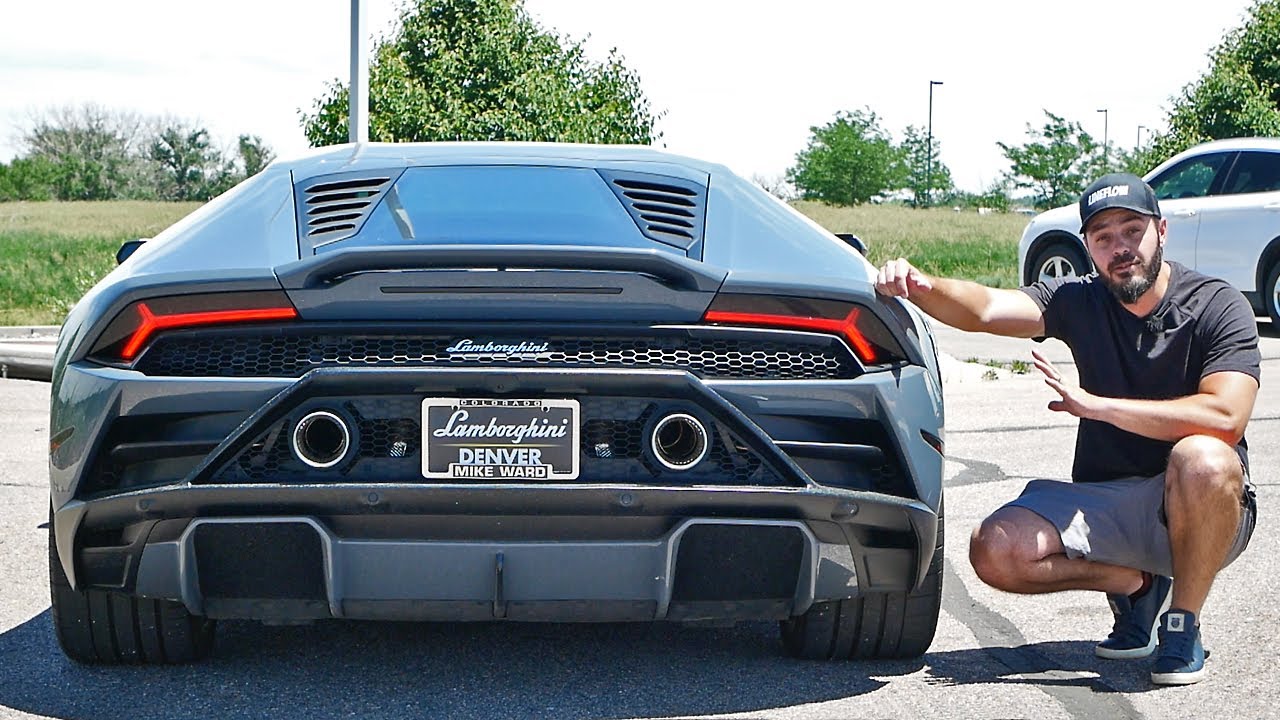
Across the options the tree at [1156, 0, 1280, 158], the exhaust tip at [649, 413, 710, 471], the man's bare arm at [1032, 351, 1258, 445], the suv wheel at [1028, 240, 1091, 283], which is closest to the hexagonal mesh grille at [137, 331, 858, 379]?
the exhaust tip at [649, 413, 710, 471]

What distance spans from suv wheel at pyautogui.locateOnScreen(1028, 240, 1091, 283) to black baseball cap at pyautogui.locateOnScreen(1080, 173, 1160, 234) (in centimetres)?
1053

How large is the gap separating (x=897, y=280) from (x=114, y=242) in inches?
1482

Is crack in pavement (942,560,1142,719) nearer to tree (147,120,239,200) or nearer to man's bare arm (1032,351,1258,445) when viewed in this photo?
man's bare arm (1032,351,1258,445)

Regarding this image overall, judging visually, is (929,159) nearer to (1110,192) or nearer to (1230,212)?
(1230,212)

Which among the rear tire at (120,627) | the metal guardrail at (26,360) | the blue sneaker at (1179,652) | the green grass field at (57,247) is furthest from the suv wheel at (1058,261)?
the rear tire at (120,627)

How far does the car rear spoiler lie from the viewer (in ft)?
10.5

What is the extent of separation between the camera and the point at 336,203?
3668 mm

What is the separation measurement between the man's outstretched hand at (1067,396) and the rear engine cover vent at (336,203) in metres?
1.61

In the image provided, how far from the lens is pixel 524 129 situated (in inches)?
803

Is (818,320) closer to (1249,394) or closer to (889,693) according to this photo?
(889,693)

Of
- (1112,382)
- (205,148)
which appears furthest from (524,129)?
(205,148)

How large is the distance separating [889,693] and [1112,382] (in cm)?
106

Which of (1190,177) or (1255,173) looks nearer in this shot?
(1255,173)

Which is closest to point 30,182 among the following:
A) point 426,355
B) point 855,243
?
point 855,243
